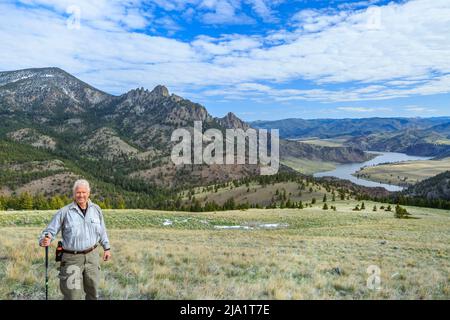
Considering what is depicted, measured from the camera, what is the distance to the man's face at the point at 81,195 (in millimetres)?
8477

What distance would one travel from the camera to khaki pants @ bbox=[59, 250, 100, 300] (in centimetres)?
823

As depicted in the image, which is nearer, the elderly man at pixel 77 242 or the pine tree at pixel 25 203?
the elderly man at pixel 77 242

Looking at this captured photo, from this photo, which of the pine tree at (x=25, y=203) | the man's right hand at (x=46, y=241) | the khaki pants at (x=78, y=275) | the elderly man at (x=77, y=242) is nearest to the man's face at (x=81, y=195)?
the elderly man at (x=77, y=242)

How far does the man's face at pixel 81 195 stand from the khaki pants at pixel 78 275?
1.28 meters

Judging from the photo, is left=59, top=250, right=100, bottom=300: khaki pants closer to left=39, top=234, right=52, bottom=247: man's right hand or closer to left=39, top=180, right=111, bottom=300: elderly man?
left=39, top=180, right=111, bottom=300: elderly man

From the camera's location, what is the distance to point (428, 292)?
1183 centimetres

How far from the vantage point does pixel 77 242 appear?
8.48m

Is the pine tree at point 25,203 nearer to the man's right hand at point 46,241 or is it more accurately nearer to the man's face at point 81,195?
the man's right hand at point 46,241

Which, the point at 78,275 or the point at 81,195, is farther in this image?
the point at 81,195

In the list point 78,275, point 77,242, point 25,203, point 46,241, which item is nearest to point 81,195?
point 77,242

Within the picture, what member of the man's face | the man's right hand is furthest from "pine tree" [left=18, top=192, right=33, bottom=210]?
the man's face

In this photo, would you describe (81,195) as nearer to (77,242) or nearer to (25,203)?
(77,242)

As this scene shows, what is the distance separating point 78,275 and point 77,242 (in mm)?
768
